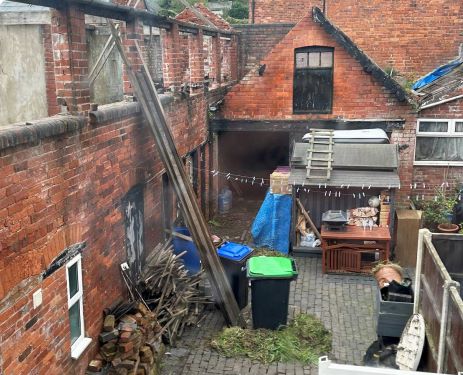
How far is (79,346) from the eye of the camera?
21.4ft

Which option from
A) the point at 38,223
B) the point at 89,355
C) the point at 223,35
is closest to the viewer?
the point at 38,223

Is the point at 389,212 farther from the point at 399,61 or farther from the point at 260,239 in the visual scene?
the point at 399,61

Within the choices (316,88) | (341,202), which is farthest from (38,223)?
(316,88)

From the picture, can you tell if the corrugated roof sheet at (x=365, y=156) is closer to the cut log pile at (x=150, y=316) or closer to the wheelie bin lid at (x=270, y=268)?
the wheelie bin lid at (x=270, y=268)

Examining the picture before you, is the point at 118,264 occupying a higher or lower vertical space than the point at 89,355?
higher

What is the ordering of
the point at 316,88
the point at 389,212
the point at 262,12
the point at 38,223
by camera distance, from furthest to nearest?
1. the point at 262,12
2. the point at 316,88
3. the point at 389,212
4. the point at 38,223

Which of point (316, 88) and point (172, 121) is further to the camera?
point (316, 88)

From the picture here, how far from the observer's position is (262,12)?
64.2 ft

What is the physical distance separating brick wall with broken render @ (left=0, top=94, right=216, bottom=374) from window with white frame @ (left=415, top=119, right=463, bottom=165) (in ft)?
27.5

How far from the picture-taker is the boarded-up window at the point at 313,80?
46.2 ft

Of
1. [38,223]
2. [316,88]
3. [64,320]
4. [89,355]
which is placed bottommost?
[89,355]

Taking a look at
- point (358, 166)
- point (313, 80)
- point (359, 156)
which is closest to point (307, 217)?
point (358, 166)

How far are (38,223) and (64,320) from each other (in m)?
1.40

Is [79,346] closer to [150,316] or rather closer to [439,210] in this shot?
[150,316]
